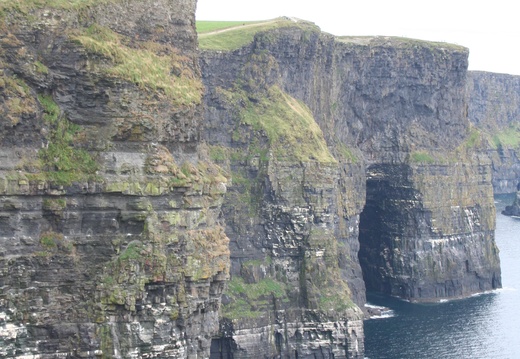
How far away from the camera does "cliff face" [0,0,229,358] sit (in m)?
86.2

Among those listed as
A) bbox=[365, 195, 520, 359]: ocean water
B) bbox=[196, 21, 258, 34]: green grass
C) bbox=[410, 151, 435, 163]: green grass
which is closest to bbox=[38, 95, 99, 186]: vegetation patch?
bbox=[365, 195, 520, 359]: ocean water

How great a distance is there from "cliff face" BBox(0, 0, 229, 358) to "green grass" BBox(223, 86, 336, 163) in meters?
41.5

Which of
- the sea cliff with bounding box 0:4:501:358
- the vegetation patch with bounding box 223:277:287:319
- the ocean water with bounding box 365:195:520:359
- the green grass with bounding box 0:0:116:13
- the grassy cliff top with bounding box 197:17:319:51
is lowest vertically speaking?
the ocean water with bounding box 365:195:520:359

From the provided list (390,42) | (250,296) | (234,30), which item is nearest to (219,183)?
(250,296)

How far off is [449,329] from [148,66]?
71653mm

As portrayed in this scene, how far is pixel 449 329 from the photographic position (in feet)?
495

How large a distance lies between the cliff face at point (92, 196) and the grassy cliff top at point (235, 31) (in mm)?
46187

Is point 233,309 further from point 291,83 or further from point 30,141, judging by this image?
point 30,141

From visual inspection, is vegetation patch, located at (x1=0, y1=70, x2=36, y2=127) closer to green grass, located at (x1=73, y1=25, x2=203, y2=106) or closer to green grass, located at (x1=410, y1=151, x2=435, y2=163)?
green grass, located at (x1=73, y1=25, x2=203, y2=106)

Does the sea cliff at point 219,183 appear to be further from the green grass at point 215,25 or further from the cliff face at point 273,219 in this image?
the green grass at point 215,25

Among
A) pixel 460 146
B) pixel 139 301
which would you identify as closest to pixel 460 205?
pixel 460 146

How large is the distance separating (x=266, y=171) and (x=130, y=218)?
149 ft

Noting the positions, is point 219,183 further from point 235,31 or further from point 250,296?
point 235,31

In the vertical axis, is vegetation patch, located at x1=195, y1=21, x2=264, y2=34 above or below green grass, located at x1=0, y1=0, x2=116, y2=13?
above
